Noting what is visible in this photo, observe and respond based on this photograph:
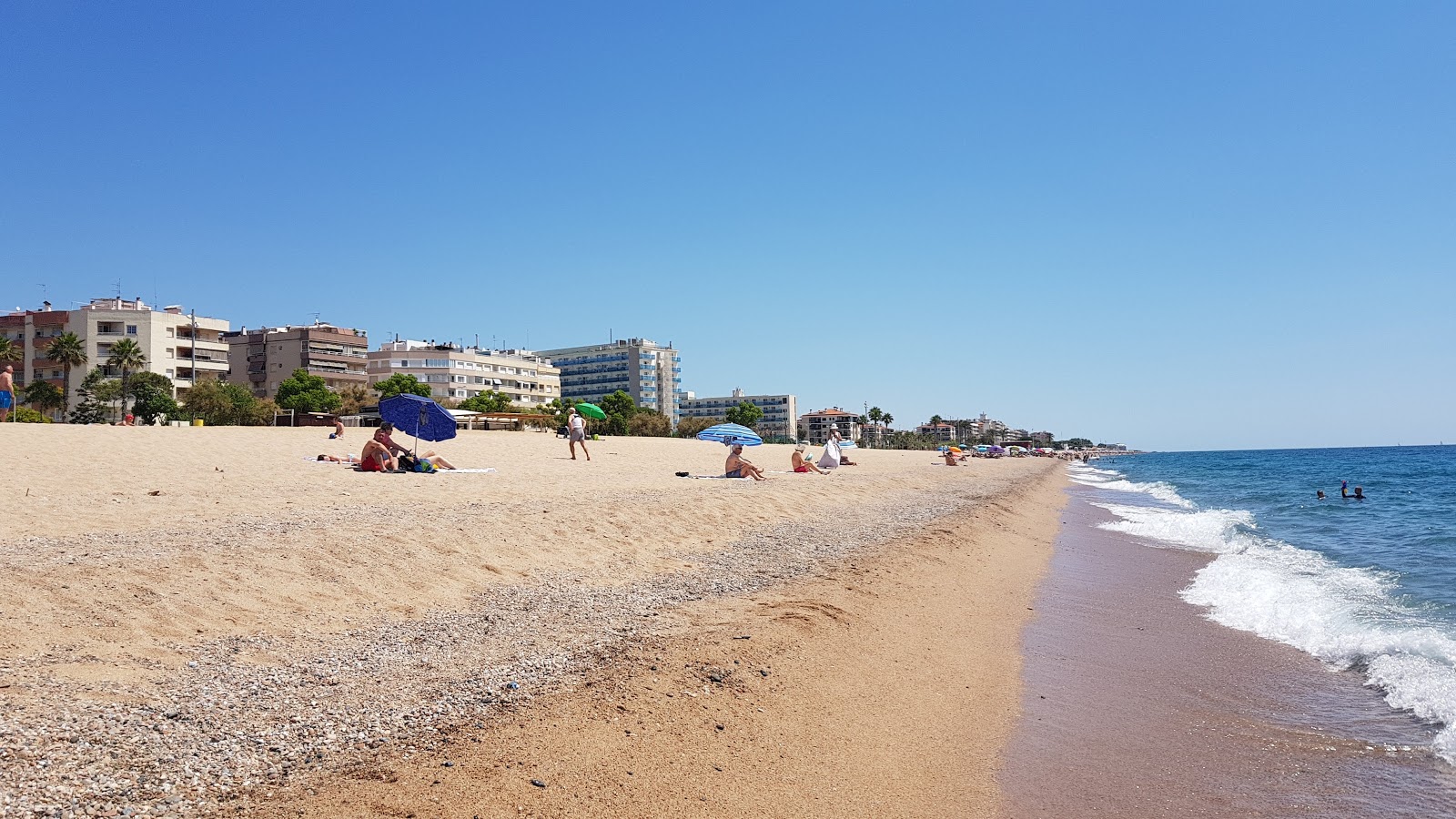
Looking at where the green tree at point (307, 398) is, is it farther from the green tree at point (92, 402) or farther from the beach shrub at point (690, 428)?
the beach shrub at point (690, 428)

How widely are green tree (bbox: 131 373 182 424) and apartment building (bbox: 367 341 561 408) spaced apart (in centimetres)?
3696

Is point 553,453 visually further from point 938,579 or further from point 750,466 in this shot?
point 938,579

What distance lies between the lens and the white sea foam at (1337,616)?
276 inches

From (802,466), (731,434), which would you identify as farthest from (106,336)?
(802,466)

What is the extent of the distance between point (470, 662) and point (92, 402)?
75167mm

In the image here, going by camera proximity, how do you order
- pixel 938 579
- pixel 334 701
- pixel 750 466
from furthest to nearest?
1. pixel 750 466
2. pixel 938 579
3. pixel 334 701

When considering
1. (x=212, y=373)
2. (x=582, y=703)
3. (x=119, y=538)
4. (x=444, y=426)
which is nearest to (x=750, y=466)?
(x=444, y=426)

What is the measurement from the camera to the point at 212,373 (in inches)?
3381

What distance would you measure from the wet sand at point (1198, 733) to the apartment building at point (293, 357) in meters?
102

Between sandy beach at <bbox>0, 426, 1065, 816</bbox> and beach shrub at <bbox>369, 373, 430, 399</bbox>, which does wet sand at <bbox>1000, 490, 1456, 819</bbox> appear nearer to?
sandy beach at <bbox>0, 426, 1065, 816</bbox>

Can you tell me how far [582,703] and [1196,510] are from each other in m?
29.3

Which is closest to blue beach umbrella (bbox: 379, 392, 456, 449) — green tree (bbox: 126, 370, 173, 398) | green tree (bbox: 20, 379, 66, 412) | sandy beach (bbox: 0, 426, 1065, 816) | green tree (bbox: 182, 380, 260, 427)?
sandy beach (bbox: 0, 426, 1065, 816)

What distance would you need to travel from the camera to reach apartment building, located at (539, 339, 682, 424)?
15250 cm

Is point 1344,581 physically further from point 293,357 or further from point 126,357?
point 293,357
